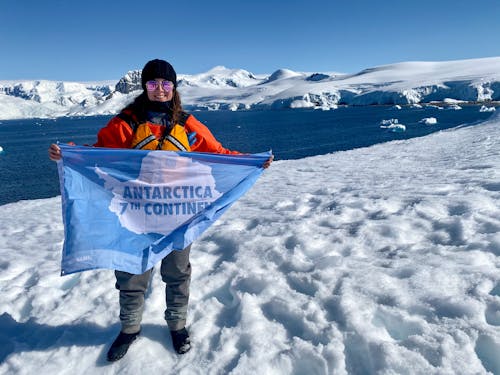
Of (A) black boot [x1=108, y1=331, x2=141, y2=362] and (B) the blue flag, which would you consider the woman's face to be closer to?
(B) the blue flag

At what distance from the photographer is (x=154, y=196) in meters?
3.11

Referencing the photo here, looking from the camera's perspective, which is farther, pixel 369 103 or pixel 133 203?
pixel 369 103

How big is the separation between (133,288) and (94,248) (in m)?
0.47

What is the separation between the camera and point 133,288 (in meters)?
3.07

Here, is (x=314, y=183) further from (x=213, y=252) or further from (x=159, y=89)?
(x=159, y=89)

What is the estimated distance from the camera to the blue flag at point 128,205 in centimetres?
298

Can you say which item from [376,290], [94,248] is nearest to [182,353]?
[94,248]

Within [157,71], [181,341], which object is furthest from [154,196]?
[181,341]

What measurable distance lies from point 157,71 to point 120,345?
2.30 metres

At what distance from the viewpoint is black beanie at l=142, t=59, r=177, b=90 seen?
2918 millimetres

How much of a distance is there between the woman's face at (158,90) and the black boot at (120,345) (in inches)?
79.7

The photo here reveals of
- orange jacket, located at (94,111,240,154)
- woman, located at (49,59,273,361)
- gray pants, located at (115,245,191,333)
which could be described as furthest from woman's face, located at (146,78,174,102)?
gray pants, located at (115,245,191,333)

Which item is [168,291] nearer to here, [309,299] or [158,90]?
[309,299]

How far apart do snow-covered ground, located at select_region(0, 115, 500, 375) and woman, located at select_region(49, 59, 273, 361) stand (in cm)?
17
